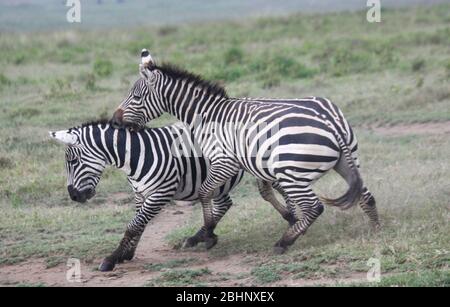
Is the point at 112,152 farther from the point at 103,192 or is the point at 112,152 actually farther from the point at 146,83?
the point at 103,192

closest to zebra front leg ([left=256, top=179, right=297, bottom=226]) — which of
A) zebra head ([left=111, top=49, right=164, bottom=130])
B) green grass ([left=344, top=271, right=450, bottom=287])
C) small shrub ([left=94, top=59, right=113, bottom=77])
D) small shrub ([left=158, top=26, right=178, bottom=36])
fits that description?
zebra head ([left=111, top=49, right=164, bottom=130])

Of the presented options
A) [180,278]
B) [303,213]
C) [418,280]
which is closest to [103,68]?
[303,213]

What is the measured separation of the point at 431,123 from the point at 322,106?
18.7ft

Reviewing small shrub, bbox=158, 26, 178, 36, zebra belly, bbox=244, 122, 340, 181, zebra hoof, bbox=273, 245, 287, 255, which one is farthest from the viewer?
small shrub, bbox=158, 26, 178, 36

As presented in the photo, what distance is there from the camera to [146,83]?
830 cm

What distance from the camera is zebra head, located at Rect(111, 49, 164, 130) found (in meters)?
8.26

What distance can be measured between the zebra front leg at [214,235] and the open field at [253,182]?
10 cm

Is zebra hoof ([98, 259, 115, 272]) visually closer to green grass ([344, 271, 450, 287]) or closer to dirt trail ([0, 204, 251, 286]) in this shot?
dirt trail ([0, 204, 251, 286])

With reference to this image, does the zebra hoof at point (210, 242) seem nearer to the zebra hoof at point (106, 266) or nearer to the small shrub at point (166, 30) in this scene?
the zebra hoof at point (106, 266)

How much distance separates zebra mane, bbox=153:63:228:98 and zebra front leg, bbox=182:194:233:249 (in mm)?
977

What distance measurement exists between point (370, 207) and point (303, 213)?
65cm

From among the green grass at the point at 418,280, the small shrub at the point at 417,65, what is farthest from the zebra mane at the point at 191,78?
the small shrub at the point at 417,65

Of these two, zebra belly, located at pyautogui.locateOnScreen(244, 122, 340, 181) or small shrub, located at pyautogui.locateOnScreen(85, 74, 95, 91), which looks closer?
zebra belly, located at pyautogui.locateOnScreen(244, 122, 340, 181)
